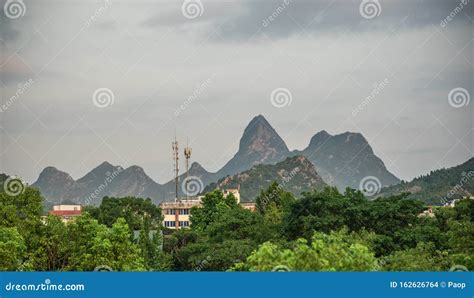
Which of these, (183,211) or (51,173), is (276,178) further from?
(51,173)

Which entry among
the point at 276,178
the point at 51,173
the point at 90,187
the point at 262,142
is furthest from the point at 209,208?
the point at 262,142

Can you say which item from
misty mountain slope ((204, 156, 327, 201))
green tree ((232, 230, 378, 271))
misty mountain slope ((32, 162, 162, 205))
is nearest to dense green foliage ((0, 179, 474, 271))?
green tree ((232, 230, 378, 271))

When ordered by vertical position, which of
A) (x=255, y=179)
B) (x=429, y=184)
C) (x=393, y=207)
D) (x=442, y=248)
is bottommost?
(x=442, y=248)

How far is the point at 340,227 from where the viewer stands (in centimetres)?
1608

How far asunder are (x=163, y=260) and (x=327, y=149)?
1229 inches

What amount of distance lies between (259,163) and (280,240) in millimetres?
38583

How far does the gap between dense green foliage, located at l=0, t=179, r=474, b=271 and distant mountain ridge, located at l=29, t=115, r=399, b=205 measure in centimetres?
2009

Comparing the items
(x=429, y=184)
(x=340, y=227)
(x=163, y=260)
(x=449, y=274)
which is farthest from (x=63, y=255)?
(x=429, y=184)

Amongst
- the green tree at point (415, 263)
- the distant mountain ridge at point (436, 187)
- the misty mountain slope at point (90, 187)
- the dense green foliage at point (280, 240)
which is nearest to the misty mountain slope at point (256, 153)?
the misty mountain slope at point (90, 187)

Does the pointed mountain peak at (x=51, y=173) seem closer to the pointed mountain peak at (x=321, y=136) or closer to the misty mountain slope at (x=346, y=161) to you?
the pointed mountain peak at (x=321, y=136)

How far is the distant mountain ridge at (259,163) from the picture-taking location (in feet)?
139

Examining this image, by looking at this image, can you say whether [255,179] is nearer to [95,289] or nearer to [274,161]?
[274,161]

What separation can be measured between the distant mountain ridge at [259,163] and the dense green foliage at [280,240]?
20.1 metres

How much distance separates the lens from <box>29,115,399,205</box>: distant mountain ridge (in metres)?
42.3
